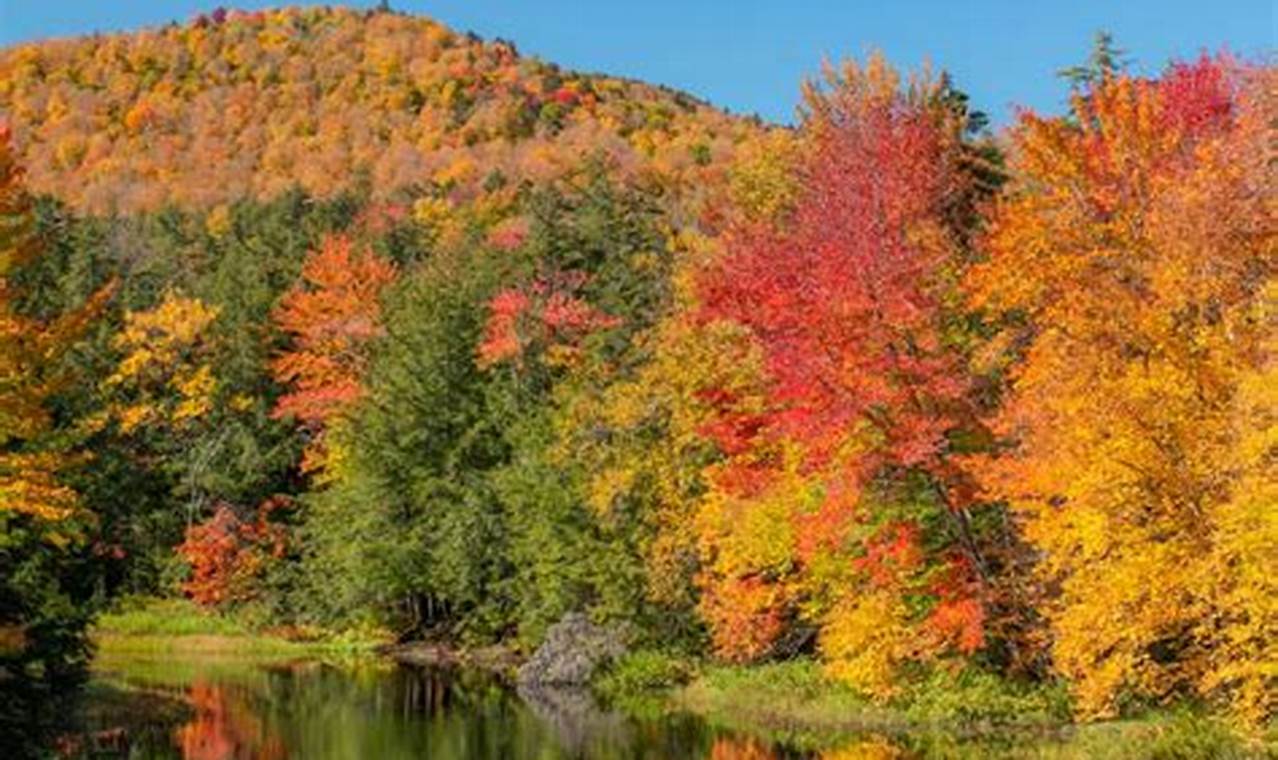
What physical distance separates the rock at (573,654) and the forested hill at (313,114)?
53.5 meters

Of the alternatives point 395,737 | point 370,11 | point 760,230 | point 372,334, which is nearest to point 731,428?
point 760,230

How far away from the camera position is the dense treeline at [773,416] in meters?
26.1

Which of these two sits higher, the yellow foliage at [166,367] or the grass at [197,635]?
the yellow foliage at [166,367]

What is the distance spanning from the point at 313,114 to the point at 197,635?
77810 mm

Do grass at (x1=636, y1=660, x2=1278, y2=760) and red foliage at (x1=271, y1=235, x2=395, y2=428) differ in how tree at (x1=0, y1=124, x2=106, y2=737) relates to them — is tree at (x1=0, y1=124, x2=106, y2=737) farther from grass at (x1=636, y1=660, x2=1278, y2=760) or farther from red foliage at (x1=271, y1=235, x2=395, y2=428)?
red foliage at (x1=271, y1=235, x2=395, y2=428)

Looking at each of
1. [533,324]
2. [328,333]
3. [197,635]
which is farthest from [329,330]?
[533,324]

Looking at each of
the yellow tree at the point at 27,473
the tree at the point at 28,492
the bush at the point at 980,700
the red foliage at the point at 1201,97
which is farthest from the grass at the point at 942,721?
the yellow tree at the point at 27,473

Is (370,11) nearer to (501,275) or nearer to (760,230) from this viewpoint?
(501,275)

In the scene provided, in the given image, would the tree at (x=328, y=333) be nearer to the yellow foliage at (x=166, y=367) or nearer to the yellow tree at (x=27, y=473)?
the yellow foliage at (x=166, y=367)

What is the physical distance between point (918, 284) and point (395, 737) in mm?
15405

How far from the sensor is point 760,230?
136ft

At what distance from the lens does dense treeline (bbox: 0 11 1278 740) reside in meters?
26.1

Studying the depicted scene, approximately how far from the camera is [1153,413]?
25688mm

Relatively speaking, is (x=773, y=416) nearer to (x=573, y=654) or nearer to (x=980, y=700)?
(x=980, y=700)
